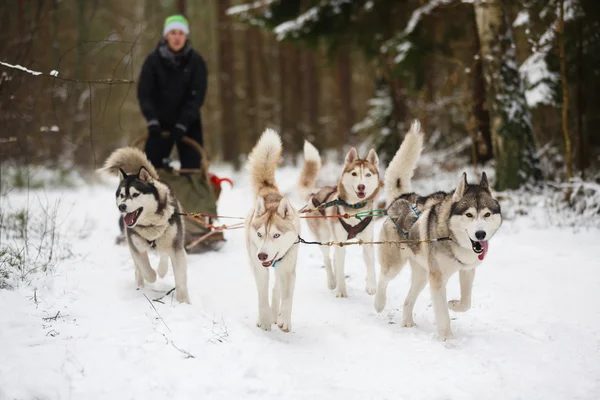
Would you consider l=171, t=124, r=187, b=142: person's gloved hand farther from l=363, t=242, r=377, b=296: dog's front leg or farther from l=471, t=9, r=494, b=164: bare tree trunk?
l=471, t=9, r=494, b=164: bare tree trunk

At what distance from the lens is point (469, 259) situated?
3.19 m

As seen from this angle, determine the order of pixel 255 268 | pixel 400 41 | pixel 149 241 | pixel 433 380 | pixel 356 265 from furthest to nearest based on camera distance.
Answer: pixel 400 41 < pixel 356 265 < pixel 149 241 < pixel 255 268 < pixel 433 380

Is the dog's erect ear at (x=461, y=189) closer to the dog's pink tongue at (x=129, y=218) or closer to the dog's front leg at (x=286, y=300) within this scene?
the dog's front leg at (x=286, y=300)

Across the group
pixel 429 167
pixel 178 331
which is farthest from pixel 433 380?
pixel 429 167

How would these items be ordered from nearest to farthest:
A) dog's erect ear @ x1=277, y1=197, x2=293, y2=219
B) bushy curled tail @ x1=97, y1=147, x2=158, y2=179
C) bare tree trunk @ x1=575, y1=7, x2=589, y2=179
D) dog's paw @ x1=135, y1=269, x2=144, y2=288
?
dog's erect ear @ x1=277, y1=197, x2=293, y2=219
dog's paw @ x1=135, y1=269, x2=144, y2=288
bushy curled tail @ x1=97, y1=147, x2=158, y2=179
bare tree trunk @ x1=575, y1=7, x2=589, y2=179

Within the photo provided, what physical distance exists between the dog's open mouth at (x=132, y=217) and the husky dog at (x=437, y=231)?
6.56ft

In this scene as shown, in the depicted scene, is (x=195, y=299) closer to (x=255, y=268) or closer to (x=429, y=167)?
(x=255, y=268)

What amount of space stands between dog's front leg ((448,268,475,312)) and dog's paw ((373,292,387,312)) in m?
0.58

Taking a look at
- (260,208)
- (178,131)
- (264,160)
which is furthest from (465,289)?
(178,131)

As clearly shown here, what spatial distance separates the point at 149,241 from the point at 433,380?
240 cm

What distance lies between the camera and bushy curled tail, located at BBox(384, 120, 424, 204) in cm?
386

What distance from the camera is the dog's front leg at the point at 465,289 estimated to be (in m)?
3.37

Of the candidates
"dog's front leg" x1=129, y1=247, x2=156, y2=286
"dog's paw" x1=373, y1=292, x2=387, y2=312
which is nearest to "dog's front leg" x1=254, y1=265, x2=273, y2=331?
"dog's paw" x1=373, y1=292, x2=387, y2=312

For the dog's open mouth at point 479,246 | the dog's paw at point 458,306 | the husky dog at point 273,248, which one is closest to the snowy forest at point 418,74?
the husky dog at point 273,248
